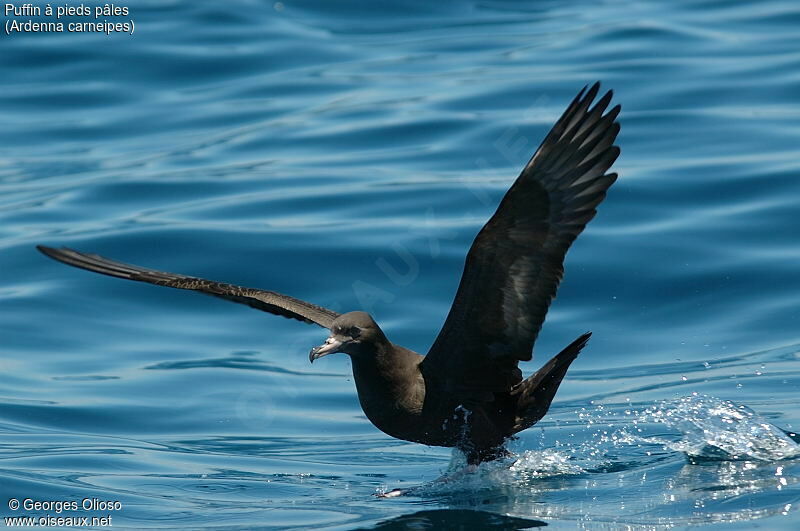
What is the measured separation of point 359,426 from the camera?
336 inches

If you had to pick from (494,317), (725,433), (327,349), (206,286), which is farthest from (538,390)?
(206,286)

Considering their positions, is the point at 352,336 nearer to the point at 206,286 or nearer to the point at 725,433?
the point at 206,286

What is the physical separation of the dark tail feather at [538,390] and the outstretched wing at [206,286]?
116 cm

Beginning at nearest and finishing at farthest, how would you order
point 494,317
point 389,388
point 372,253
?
point 494,317, point 389,388, point 372,253

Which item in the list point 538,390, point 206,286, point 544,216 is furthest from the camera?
point 206,286

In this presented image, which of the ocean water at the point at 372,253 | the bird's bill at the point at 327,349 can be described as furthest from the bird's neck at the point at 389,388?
the ocean water at the point at 372,253

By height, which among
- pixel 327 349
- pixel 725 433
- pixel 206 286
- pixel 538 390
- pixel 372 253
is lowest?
pixel 725 433

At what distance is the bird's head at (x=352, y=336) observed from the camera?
21.7 ft

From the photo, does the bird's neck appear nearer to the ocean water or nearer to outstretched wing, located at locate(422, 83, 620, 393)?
the ocean water

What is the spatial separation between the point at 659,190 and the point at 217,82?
7114 mm

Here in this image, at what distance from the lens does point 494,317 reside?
641 cm

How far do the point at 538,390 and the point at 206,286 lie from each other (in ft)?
6.41

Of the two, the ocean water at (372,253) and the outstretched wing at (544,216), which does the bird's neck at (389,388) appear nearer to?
the ocean water at (372,253)

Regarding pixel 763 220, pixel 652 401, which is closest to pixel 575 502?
pixel 652 401
